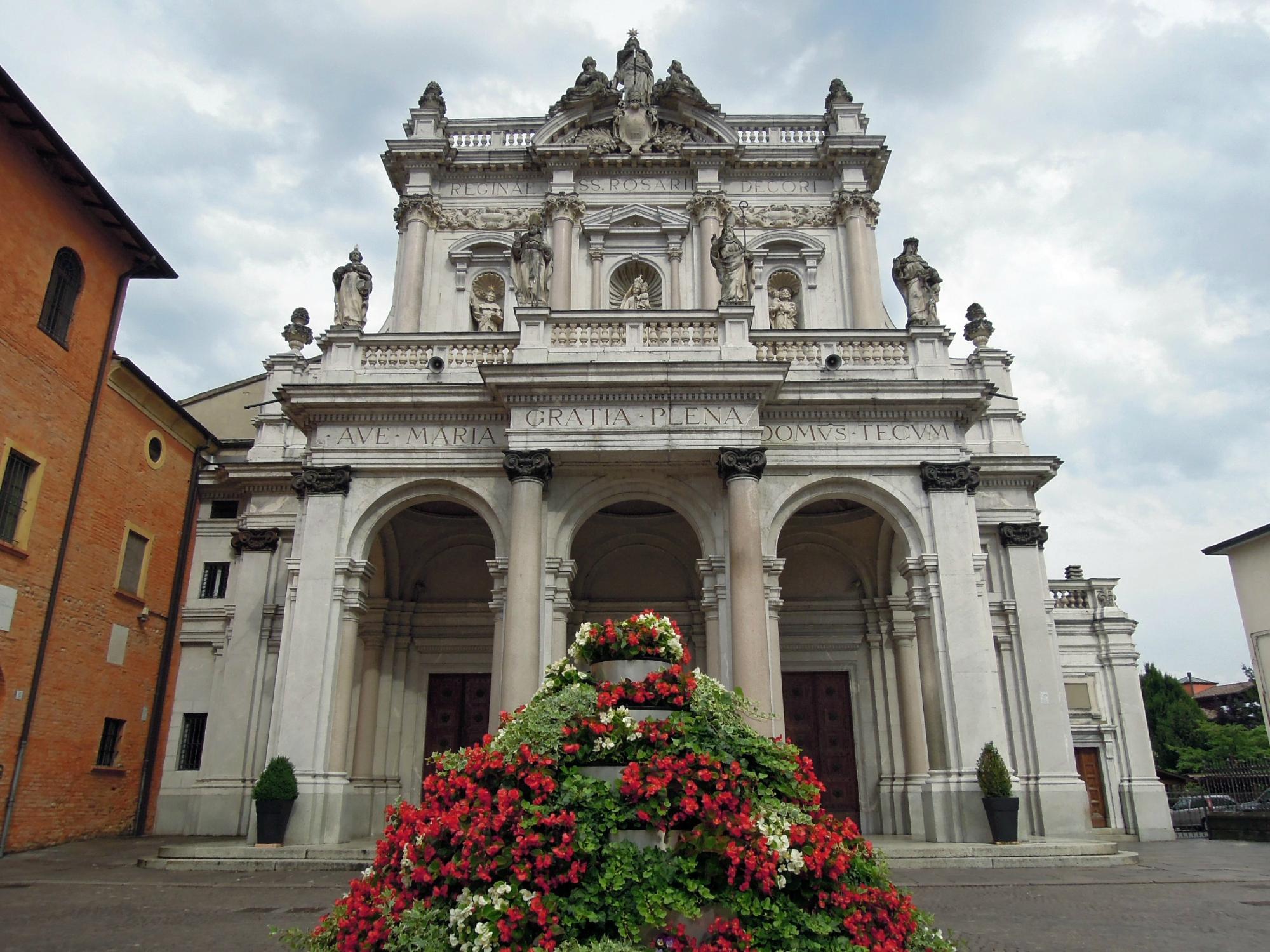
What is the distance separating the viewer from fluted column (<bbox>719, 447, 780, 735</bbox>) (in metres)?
15.1

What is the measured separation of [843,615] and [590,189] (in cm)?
1290

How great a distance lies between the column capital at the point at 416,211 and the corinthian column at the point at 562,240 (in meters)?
2.99

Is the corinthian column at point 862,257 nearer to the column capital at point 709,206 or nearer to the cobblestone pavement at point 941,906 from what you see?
the column capital at point 709,206

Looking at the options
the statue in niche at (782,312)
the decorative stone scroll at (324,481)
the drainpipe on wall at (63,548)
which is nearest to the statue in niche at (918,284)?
the statue in niche at (782,312)

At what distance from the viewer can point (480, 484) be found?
17.1 m

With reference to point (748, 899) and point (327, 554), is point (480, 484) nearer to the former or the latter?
point (327, 554)

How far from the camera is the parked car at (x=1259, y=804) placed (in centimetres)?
2300

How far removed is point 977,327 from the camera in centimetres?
2362

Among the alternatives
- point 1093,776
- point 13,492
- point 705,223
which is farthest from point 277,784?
point 1093,776

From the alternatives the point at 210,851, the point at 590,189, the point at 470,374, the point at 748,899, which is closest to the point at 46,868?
the point at 210,851

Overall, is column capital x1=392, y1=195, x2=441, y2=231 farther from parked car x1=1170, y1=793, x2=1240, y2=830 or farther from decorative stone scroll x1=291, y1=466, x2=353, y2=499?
parked car x1=1170, y1=793, x2=1240, y2=830

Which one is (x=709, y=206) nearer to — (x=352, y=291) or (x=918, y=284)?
(x=918, y=284)

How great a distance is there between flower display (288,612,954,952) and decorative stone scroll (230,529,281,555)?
16994 millimetres

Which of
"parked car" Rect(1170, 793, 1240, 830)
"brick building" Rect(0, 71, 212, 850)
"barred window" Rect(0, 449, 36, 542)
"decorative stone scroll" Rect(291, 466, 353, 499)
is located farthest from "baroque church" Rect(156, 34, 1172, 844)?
"parked car" Rect(1170, 793, 1240, 830)
